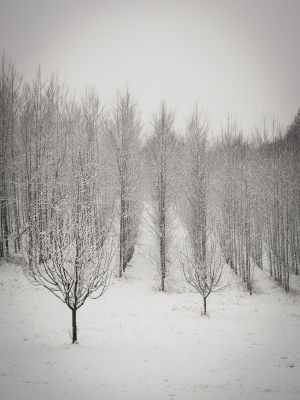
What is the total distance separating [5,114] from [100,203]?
7931mm

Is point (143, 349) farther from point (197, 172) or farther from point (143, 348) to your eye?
point (197, 172)

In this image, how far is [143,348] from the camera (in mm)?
7898

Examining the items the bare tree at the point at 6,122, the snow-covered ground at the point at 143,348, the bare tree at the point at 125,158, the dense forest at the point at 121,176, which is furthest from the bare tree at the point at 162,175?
the bare tree at the point at 6,122

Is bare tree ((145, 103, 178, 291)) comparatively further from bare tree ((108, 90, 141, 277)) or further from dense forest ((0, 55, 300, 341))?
bare tree ((108, 90, 141, 277))

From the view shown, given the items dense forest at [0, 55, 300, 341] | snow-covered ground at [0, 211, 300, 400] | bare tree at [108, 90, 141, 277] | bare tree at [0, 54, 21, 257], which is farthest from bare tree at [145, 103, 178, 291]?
bare tree at [0, 54, 21, 257]

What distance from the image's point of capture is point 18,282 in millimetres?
13133

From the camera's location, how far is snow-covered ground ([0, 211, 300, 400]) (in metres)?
5.54

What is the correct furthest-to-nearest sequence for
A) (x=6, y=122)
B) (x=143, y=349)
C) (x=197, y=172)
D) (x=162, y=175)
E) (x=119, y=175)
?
(x=197, y=172)
(x=162, y=175)
(x=119, y=175)
(x=6, y=122)
(x=143, y=349)

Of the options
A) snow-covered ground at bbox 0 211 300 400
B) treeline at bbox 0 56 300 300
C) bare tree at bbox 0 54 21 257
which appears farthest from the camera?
treeline at bbox 0 56 300 300

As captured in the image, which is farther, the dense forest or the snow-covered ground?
the dense forest

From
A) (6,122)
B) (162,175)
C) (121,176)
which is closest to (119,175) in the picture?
(121,176)

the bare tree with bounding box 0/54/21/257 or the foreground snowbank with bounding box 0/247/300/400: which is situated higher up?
the bare tree with bounding box 0/54/21/257

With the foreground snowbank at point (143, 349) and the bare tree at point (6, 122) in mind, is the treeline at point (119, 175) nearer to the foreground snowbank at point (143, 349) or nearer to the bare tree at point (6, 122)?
the bare tree at point (6, 122)

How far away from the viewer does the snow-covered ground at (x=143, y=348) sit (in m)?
5.54
